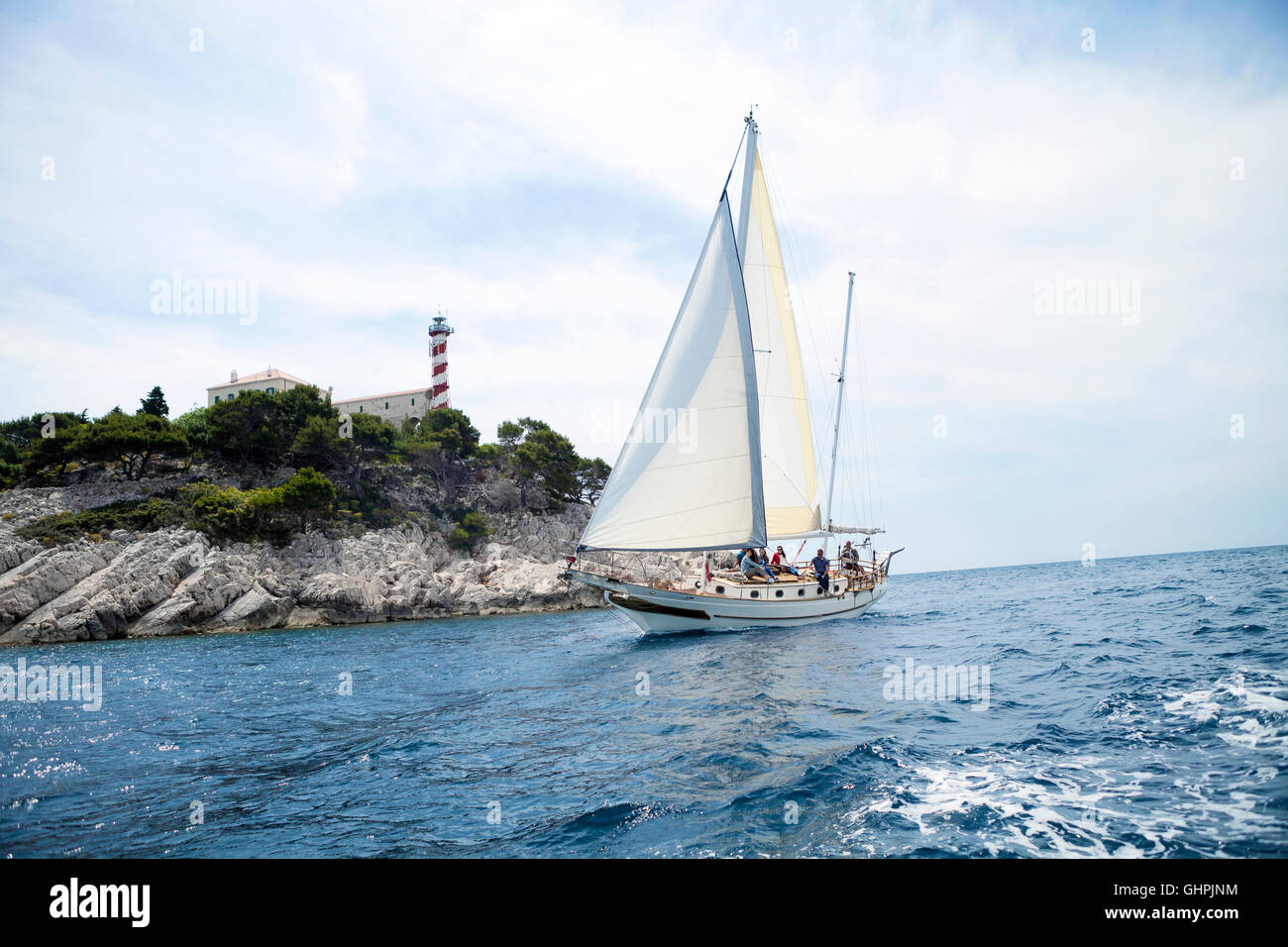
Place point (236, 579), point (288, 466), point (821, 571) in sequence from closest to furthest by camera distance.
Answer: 1. point (821, 571)
2. point (236, 579)
3. point (288, 466)

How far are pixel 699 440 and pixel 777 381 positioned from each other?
6954mm

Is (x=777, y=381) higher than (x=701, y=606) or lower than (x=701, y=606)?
higher

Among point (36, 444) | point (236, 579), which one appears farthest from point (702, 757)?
point (36, 444)

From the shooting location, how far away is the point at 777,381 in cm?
2797

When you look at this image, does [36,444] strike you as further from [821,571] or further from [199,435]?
[821,571]

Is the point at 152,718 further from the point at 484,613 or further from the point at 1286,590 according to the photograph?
the point at 1286,590

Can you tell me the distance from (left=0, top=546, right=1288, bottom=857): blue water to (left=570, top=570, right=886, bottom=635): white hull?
4.42 meters

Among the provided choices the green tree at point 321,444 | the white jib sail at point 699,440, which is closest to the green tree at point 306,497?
the green tree at point 321,444

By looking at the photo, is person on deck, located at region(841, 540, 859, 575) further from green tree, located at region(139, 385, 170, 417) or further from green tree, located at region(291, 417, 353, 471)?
green tree, located at region(139, 385, 170, 417)

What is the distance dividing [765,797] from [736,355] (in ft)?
58.9

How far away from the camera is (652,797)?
26.0 feet

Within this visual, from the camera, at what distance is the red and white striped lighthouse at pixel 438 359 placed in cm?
7162

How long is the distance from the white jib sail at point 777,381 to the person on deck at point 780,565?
0.96 metres
